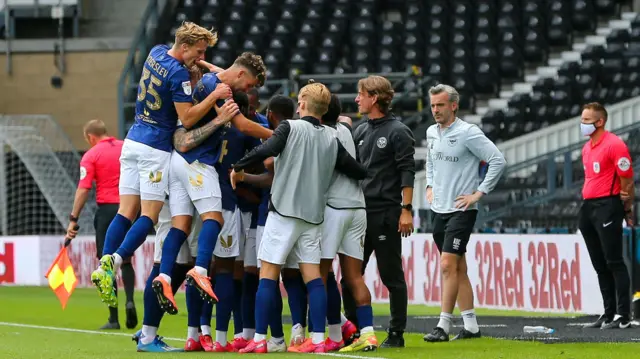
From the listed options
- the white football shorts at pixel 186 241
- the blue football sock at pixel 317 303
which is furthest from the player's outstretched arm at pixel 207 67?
the blue football sock at pixel 317 303

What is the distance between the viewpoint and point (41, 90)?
28.2 meters

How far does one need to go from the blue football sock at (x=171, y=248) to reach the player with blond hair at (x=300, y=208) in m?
0.59

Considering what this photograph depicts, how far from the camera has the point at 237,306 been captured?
33.1 feet

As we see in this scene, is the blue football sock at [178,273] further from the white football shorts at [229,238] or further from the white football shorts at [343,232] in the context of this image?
the white football shorts at [343,232]

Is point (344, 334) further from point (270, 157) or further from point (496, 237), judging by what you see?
point (496, 237)

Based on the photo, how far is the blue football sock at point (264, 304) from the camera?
9.16m

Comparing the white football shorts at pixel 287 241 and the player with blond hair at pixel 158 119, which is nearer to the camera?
the white football shorts at pixel 287 241

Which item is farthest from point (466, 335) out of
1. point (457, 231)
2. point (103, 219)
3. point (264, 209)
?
point (103, 219)

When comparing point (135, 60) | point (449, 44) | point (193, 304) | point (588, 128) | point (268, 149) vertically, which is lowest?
point (193, 304)

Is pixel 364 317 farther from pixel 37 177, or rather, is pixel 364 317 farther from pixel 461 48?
pixel 461 48

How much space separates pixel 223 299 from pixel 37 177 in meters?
15.0

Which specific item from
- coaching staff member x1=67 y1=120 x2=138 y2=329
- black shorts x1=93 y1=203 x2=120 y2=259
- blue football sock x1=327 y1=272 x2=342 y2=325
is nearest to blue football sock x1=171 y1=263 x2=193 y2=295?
blue football sock x1=327 y1=272 x2=342 y2=325

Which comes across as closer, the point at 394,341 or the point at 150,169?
the point at 150,169

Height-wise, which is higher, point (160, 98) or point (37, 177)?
point (37, 177)
